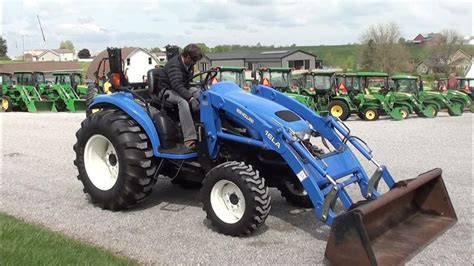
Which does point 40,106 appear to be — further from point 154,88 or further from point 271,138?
point 271,138

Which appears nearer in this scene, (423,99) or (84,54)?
(423,99)

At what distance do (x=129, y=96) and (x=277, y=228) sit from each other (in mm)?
2441

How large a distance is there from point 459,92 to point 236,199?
1729 cm

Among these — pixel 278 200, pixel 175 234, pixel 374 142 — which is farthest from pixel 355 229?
pixel 374 142

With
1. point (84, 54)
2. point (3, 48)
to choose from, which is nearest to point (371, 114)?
point (3, 48)

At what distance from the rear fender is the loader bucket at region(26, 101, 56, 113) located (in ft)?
53.7

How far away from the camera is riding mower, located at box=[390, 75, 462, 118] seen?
1792 centimetres

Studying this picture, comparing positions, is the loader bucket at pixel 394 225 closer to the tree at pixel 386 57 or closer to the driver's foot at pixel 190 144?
the driver's foot at pixel 190 144

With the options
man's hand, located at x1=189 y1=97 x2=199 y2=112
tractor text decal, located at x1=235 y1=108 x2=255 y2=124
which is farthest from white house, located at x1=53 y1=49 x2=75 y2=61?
tractor text decal, located at x1=235 y1=108 x2=255 y2=124

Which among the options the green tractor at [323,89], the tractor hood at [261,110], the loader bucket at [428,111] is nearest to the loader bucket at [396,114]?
the loader bucket at [428,111]

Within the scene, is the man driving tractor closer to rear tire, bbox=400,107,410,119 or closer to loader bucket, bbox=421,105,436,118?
rear tire, bbox=400,107,410,119

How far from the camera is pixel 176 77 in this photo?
5.74 metres

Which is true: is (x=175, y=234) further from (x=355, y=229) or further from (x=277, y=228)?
(x=355, y=229)

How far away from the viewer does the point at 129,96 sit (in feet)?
20.3
